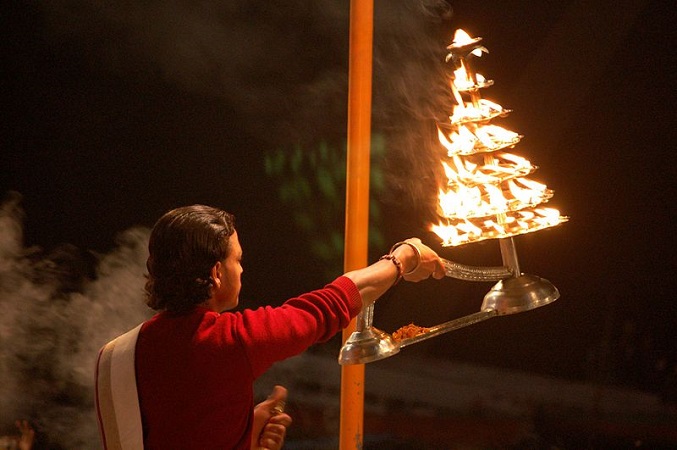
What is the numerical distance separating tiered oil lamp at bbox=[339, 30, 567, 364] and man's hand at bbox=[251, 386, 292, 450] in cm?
25

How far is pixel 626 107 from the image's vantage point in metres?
3.58

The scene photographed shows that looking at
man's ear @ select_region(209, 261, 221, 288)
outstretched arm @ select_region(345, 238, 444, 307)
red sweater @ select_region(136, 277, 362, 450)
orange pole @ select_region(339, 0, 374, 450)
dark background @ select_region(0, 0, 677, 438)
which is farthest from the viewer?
dark background @ select_region(0, 0, 677, 438)

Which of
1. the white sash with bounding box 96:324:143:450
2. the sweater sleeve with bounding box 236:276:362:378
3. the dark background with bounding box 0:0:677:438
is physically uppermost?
the dark background with bounding box 0:0:677:438

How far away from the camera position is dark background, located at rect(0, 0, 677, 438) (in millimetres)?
3621

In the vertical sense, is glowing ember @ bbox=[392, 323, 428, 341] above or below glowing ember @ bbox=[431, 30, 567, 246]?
below

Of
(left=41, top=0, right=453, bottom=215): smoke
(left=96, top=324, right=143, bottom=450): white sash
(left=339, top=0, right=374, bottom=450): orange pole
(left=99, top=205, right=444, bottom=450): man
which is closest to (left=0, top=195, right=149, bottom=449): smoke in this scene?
(left=41, top=0, right=453, bottom=215): smoke

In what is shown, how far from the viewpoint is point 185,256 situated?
6.52ft

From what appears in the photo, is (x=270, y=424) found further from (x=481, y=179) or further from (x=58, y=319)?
(x=58, y=319)

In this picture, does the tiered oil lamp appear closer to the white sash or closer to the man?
the man

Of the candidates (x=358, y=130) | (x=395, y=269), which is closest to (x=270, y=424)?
(x=395, y=269)

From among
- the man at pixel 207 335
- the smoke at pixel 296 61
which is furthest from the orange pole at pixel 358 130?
the smoke at pixel 296 61

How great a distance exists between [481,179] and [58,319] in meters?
2.43

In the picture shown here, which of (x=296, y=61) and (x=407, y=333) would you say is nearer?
(x=407, y=333)

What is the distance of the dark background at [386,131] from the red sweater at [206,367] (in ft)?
6.37
